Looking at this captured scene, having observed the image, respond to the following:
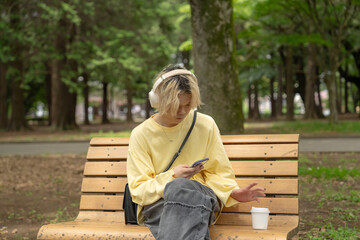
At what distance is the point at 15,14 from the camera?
2325 cm

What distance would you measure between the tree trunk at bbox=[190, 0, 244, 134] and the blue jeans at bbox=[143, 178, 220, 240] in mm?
4599

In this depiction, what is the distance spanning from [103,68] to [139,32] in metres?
2.91

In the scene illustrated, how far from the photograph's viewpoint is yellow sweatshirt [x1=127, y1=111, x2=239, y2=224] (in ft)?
11.5

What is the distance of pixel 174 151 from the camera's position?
11.7 feet

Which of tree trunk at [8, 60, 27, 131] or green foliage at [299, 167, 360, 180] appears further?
tree trunk at [8, 60, 27, 131]

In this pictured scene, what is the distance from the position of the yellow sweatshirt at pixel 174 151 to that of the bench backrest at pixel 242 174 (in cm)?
43

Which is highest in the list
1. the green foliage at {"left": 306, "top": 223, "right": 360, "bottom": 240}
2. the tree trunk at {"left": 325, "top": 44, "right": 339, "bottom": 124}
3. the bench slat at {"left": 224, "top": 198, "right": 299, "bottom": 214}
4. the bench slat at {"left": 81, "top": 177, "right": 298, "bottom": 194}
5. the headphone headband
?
the tree trunk at {"left": 325, "top": 44, "right": 339, "bottom": 124}

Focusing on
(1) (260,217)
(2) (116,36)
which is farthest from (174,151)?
(2) (116,36)

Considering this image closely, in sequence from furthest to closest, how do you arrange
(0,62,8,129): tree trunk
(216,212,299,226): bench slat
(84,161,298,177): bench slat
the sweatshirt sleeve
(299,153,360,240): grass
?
(0,62,8,129): tree trunk, (299,153,360,240): grass, (84,161,298,177): bench slat, (216,212,299,226): bench slat, the sweatshirt sleeve

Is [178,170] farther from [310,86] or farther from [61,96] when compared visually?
[310,86]

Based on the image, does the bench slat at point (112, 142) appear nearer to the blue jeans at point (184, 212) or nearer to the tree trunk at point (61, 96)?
the blue jeans at point (184, 212)

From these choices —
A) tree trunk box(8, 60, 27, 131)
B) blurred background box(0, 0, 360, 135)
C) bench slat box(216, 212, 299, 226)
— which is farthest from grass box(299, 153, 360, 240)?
tree trunk box(8, 60, 27, 131)

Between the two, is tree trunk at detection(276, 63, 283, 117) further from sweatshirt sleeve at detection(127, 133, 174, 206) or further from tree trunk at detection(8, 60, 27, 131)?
sweatshirt sleeve at detection(127, 133, 174, 206)

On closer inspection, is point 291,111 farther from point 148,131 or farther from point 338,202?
point 148,131
